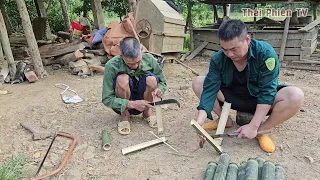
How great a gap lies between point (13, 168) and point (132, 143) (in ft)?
3.39

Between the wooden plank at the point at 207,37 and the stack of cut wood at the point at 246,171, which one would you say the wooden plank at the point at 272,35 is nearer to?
the wooden plank at the point at 207,37

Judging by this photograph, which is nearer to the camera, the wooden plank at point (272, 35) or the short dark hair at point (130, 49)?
the short dark hair at point (130, 49)

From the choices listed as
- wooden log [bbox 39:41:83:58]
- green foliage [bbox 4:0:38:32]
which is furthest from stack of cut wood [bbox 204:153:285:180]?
green foliage [bbox 4:0:38:32]

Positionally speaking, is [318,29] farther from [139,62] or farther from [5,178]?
[5,178]

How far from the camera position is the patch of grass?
2.20 meters

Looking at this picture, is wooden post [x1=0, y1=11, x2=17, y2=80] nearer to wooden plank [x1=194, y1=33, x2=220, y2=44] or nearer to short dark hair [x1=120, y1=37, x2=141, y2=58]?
short dark hair [x1=120, y1=37, x2=141, y2=58]

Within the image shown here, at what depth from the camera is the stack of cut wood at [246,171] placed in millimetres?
2133

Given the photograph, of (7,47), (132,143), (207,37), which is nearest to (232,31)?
(132,143)

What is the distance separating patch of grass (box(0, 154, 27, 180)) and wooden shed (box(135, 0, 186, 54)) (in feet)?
12.2

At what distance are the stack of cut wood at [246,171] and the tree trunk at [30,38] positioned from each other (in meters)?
4.26

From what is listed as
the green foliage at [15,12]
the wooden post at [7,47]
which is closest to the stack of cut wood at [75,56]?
the wooden post at [7,47]

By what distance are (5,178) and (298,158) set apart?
224 centimetres

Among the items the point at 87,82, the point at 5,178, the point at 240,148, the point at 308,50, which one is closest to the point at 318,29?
the point at 308,50

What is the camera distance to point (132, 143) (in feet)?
→ 9.84
